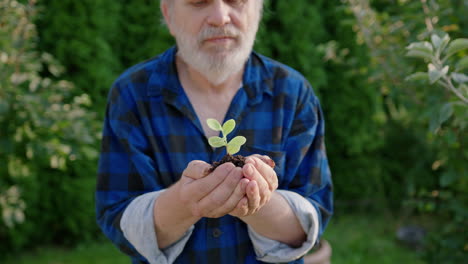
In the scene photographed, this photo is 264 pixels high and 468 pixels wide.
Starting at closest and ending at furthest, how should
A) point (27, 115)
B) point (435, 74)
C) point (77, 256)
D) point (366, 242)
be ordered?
1. point (435, 74)
2. point (27, 115)
3. point (77, 256)
4. point (366, 242)

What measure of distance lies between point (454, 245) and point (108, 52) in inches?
132

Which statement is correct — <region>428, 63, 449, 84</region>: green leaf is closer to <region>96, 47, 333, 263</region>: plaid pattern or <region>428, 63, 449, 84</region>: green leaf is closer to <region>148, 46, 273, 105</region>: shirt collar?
<region>96, 47, 333, 263</region>: plaid pattern

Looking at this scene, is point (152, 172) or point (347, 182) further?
point (347, 182)

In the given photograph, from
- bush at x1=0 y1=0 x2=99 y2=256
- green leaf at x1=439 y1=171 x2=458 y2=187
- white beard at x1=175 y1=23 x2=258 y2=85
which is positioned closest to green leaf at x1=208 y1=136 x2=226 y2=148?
white beard at x1=175 y1=23 x2=258 y2=85

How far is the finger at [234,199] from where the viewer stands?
1.42 metres

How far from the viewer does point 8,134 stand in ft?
9.57

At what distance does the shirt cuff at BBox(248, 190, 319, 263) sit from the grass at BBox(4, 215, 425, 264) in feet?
8.14

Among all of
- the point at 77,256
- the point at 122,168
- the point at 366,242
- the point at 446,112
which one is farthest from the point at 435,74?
the point at 77,256

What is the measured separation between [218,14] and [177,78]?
0.38 meters

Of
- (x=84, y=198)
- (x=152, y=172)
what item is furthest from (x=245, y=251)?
(x=84, y=198)

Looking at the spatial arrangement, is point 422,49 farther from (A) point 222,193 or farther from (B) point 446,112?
(A) point 222,193

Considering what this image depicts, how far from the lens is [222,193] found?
1.45m

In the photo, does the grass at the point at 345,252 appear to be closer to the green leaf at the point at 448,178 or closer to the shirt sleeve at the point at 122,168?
the green leaf at the point at 448,178

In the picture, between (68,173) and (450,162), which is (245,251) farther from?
(68,173)
